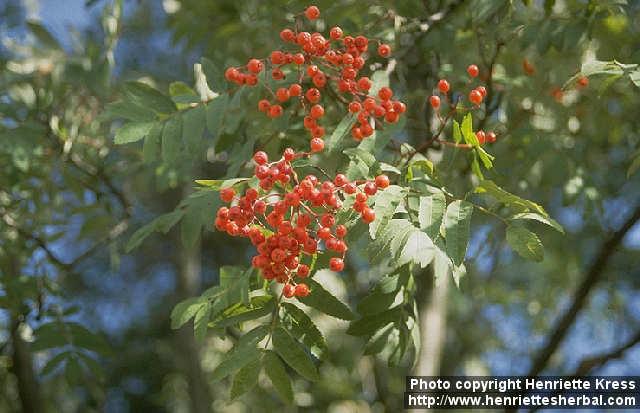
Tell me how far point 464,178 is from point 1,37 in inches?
113

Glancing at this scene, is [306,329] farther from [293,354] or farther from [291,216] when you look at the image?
[291,216]

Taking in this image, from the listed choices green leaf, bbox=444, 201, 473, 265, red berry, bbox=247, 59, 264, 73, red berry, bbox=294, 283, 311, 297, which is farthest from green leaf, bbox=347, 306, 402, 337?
red berry, bbox=247, 59, 264, 73

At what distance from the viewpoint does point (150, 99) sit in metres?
2.12

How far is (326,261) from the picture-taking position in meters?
1.87

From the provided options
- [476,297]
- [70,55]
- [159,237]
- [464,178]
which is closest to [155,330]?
[159,237]

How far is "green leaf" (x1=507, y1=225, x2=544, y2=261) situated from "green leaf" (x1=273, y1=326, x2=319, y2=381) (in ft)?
1.86

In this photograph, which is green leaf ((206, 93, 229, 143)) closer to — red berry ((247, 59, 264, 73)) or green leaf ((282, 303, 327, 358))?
red berry ((247, 59, 264, 73))

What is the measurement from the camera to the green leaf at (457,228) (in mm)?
1521

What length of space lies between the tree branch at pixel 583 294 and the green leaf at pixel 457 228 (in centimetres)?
139

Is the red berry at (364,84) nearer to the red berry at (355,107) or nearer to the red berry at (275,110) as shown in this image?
the red berry at (355,107)

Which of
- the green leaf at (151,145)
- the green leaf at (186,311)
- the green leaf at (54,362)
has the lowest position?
the green leaf at (54,362)

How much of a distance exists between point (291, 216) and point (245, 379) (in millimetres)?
448

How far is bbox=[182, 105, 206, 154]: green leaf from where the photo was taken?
2.00m

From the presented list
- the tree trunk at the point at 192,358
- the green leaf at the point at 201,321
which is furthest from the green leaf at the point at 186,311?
the tree trunk at the point at 192,358
